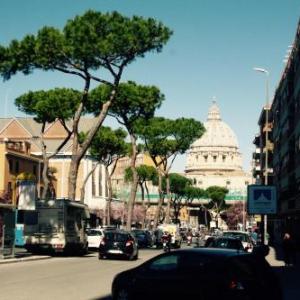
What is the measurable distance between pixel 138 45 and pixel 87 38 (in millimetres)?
2882

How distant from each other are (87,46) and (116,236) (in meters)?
10.5

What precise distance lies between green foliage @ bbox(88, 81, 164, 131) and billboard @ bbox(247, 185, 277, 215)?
24807mm

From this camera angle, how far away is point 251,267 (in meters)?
10.7

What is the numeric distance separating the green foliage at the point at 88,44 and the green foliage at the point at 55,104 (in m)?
14.4

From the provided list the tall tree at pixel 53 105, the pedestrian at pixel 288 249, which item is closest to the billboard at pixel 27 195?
the pedestrian at pixel 288 249

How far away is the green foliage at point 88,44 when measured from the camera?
3653cm

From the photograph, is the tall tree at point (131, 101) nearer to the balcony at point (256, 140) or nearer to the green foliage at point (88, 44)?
the green foliage at point (88, 44)

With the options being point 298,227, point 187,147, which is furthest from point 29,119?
point 298,227

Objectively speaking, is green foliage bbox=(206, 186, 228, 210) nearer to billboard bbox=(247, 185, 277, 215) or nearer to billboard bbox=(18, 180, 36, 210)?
billboard bbox=(18, 180, 36, 210)

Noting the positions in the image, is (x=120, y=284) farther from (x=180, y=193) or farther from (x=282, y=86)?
(x=180, y=193)

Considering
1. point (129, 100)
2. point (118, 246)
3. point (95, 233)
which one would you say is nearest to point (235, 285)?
point (118, 246)

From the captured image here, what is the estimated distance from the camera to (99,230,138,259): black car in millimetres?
32406

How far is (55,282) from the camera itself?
61.8ft

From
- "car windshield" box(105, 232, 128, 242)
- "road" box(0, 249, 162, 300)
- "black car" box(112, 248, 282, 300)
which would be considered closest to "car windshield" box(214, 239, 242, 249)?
"road" box(0, 249, 162, 300)
